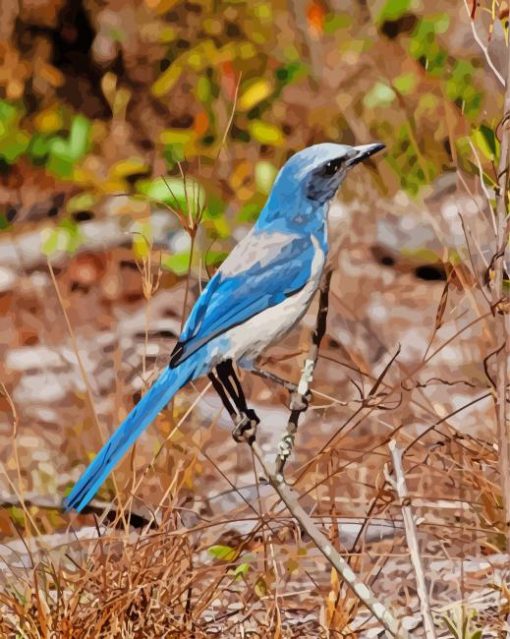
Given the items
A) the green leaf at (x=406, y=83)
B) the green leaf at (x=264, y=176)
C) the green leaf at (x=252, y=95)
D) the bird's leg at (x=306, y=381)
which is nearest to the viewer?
the bird's leg at (x=306, y=381)

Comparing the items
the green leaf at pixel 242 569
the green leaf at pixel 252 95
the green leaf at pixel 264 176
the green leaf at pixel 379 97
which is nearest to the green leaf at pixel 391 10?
the green leaf at pixel 379 97

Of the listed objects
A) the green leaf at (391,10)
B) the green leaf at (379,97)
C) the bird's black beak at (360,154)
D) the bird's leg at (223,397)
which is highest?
the green leaf at (391,10)

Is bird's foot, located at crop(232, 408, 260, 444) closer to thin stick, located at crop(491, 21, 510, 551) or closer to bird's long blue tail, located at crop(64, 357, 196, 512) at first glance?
bird's long blue tail, located at crop(64, 357, 196, 512)

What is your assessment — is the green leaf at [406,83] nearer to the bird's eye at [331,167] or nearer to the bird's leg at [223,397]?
the bird's eye at [331,167]

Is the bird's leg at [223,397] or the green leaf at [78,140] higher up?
the green leaf at [78,140]

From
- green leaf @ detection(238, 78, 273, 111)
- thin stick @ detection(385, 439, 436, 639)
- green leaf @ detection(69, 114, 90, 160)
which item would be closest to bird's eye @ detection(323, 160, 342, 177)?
thin stick @ detection(385, 439, 436, 639)

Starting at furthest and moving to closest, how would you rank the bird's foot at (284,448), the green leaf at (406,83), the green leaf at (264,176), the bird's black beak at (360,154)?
the green leaf at (406,83) < the green leaf at (264,176) < the bird's black beak at (360,154) < the bird's foot at (284,448)

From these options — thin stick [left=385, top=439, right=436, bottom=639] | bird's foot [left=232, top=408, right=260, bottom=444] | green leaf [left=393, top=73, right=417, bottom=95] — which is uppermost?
green leaf [left=393, top=73, right=417, bottom=95]

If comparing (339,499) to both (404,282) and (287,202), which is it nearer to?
(287,202)

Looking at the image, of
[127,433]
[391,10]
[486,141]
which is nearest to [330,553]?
[127,433]

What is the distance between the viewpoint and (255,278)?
8.89ft

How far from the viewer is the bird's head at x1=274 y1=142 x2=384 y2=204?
268 centimetres

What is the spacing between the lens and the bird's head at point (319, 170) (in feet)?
8.80

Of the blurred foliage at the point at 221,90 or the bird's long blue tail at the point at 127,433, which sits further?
the blurred foliage at the point at 221,90
